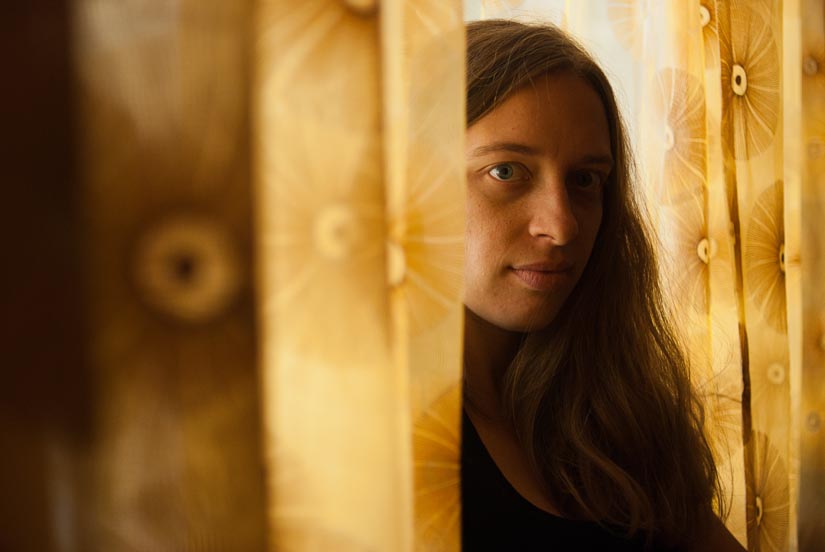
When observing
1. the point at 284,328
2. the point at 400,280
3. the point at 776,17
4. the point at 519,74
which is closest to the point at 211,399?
the point at 284,328

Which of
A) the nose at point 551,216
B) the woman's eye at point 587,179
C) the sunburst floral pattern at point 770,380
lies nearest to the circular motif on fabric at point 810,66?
the sunburst floral pattern at point 770,380

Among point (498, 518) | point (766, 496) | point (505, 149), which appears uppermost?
point (505, 149)

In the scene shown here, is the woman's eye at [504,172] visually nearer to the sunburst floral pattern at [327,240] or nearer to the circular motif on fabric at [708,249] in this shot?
the sunburst floral pattern at [327,240]

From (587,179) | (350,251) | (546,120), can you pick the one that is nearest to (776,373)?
(587,179)

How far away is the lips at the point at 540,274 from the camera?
79 cm

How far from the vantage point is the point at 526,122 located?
770mm

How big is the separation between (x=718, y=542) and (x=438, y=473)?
53 cm

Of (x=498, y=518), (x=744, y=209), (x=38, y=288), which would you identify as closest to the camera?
(x=38, y=288)

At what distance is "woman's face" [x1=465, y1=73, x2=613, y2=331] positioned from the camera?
0.77 metres

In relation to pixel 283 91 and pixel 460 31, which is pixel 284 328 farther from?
pixel 460 31

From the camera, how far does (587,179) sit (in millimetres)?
854

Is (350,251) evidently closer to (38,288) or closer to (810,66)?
(38,288)

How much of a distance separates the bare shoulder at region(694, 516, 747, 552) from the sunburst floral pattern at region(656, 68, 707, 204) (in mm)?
496

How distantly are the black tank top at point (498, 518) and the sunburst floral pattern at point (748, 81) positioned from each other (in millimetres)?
684
